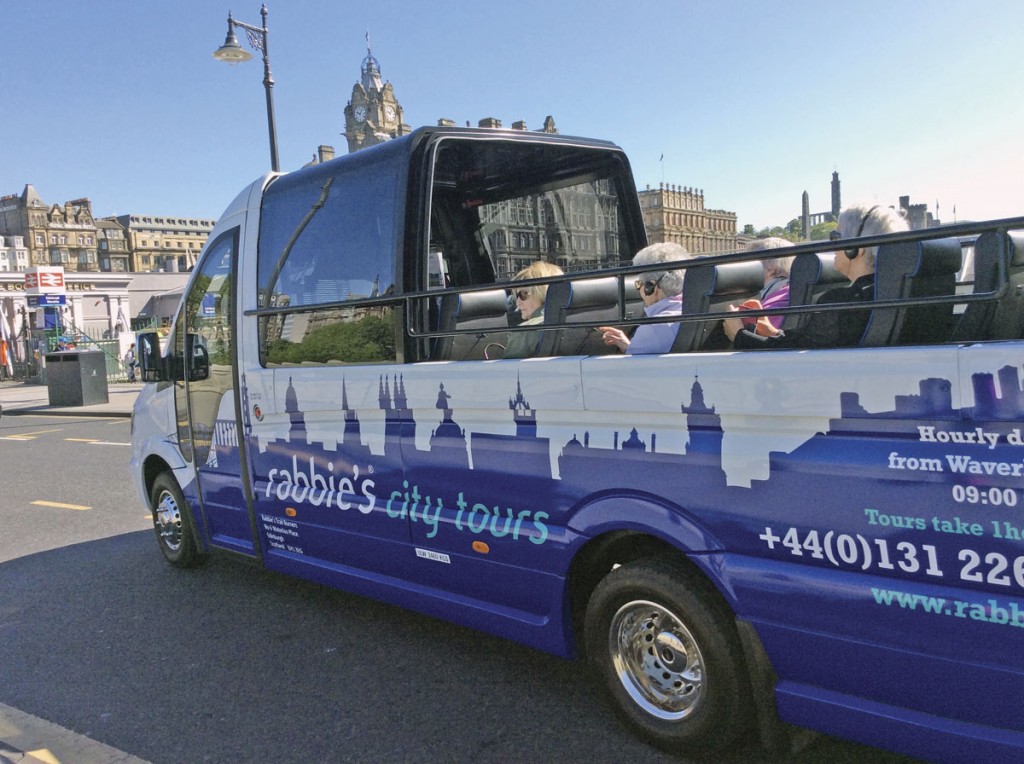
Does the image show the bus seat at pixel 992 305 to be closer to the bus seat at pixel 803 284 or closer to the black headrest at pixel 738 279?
the bus seat at pixel 803 284

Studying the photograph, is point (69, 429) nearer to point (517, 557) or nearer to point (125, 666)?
point (125, 666)

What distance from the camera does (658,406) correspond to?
3002 millimetres

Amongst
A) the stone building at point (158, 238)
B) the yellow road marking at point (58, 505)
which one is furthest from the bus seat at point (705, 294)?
the stone building at point (158, 238)

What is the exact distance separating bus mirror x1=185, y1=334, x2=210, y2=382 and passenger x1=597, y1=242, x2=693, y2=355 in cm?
293

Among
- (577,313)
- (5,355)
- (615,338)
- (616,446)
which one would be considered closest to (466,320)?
(577,313)

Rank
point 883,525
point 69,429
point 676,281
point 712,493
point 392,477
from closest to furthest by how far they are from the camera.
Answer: point 883,525 < point 712,493 < point 676,281 < point 392,477 < point 69,429

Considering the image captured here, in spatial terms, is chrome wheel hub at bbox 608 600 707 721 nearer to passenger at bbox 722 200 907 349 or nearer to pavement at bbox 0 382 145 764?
passenger at bbox 722 200 907 349

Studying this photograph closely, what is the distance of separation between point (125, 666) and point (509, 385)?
2.56 m

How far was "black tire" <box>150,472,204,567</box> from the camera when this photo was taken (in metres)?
5.93

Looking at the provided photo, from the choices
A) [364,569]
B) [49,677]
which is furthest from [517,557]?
[49,677]

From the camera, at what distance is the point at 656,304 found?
3777 mm

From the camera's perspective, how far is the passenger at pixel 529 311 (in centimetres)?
373

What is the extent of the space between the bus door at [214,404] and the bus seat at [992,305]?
3.98 metres

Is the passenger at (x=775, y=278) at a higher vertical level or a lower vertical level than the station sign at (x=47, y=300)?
lower
